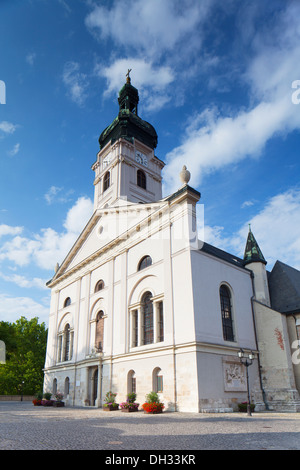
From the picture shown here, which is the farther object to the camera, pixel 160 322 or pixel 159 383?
pixel 160 322

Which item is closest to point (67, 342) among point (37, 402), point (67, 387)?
point (67, 387)

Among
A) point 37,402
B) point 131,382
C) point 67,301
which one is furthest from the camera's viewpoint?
point 67,301

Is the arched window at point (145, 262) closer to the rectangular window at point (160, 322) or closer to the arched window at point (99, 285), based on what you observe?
the rectangular window at point (160, 322)

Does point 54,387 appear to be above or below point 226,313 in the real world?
below

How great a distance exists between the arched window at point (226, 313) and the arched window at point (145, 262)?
16.7ft

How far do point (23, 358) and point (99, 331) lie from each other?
26.9m

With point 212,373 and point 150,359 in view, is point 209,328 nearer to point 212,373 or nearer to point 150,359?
point 212,373

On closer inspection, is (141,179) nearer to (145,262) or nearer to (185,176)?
(185,176)

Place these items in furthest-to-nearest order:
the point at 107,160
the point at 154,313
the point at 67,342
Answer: the point at 107,160 < the point at 67,342 < the point at 154,313

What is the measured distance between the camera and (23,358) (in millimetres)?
48469

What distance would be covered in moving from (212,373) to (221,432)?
369 inches

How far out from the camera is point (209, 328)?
1984 centimetres

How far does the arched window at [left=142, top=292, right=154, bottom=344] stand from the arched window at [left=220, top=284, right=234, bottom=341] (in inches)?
178

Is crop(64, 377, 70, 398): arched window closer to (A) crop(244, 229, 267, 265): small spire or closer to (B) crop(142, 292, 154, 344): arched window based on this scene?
(B) crop(142, 292, 154, 344): arched window
